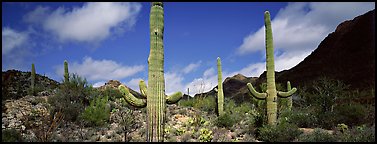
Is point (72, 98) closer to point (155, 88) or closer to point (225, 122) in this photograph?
point (225, 122)

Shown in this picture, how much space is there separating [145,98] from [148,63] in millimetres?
868

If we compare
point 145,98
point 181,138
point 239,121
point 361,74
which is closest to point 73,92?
point 181,138

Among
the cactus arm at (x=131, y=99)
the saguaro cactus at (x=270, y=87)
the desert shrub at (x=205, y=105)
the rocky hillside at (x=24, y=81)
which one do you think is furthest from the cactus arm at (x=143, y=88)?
the rocky hillside at (x=24, y=81)

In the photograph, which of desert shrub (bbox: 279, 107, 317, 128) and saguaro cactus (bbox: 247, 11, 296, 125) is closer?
saguaro cactus (bbox: 247, 11, 296, 125)

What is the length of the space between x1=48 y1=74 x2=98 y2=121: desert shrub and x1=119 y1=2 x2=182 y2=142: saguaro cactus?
701 cm

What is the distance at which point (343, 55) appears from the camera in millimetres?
33656

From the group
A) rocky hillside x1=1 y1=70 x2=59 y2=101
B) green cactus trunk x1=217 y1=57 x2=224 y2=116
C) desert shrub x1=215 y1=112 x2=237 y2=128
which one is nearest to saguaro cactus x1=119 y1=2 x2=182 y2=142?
desert shrub x1=215 y1=112 x2=237 y2=128

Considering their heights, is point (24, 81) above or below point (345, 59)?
below

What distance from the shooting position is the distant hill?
97.2 feet

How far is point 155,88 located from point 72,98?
31.5ft

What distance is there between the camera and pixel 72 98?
51.8 ft

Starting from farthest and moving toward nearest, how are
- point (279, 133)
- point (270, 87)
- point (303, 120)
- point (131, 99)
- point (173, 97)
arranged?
point (303, 120) → point (270, 87) → point (279, 133) → point (173, 97) → point (131, 99)

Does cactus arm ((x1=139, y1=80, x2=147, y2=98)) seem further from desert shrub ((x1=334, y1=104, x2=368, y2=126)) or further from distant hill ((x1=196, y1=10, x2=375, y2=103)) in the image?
distant hill ((x1=196, y1=10, x2=375, y2=103))

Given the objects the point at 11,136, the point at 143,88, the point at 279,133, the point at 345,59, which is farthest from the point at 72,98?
the point at 345,59
